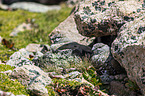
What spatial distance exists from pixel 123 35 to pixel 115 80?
1728 millimetres

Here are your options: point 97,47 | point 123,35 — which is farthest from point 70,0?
point 123,35

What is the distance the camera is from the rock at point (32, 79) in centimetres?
544

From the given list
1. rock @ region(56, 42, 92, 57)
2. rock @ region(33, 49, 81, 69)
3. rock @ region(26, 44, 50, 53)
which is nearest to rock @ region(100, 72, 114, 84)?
rock @ region(56, 42, 92, 57)

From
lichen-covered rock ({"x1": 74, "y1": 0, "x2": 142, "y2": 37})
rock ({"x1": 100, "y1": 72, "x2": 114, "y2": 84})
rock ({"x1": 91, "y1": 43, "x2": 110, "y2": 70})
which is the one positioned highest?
lichen-covered rock ({"x1": 74, "y1": 0, "x2": 142, "y2": 37})

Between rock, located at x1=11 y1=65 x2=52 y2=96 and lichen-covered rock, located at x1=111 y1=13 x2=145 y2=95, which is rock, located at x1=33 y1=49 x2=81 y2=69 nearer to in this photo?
rock, located at x1=11 y1=65 x2=52 y2=96

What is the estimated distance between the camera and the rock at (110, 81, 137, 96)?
640 centimetres

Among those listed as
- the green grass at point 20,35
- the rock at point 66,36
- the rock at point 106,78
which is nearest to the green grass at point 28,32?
the green grass at point 20,35

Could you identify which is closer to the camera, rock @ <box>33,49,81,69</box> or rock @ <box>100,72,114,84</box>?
rock @ <box>100,72,114,84</box>

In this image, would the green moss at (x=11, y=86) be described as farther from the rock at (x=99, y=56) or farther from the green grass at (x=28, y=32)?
the rock at (x=99, y=56)

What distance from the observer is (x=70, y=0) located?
69.7 feet

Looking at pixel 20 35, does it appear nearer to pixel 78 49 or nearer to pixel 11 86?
pixel 78 49

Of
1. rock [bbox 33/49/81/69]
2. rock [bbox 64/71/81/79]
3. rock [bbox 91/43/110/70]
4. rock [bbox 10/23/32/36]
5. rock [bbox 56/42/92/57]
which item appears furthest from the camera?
rock [bbox 10/23/32/36]

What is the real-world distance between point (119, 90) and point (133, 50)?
1.57 metres

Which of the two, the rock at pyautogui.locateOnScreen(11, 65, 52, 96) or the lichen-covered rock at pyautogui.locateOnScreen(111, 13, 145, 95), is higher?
the lichen-covered rock at pyautogui.locateOnScreen(111, 13, 145, 95)
